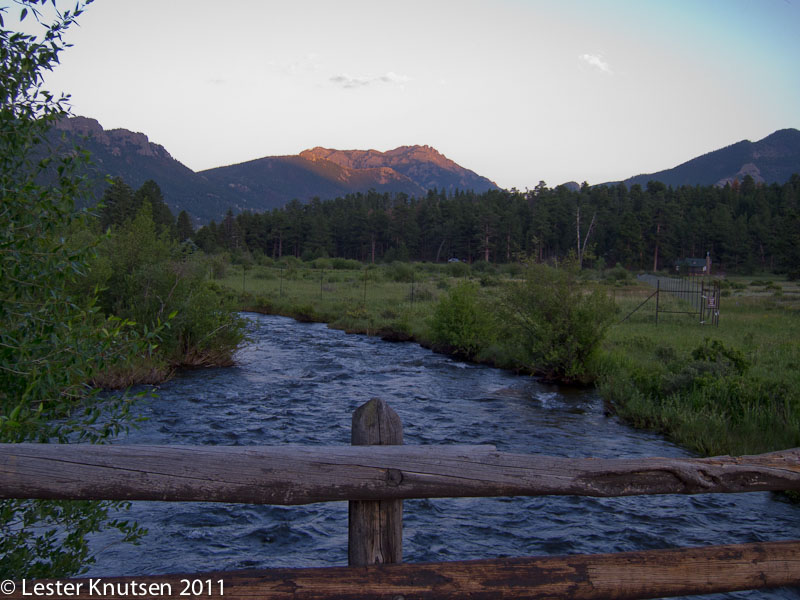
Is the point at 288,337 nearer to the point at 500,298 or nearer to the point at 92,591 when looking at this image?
the point at 500,298

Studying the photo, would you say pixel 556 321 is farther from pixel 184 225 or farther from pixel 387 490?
pixel 184 225

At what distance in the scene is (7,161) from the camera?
13.1ft

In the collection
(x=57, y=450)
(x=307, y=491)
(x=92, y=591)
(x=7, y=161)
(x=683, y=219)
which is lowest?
(x=92, y=591)

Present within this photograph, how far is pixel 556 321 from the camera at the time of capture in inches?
598

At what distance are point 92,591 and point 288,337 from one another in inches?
819

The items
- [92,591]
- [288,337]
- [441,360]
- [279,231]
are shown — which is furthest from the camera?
[279,231]

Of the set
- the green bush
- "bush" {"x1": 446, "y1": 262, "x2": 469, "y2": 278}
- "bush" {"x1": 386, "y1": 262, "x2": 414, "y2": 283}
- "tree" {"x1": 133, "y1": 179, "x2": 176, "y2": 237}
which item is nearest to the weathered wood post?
the green bush

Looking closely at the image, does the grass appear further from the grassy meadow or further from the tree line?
the tree line

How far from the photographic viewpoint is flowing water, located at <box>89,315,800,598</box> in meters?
6.53

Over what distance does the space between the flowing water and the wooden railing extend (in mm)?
4097

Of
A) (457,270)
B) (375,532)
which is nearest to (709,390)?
(375,532)

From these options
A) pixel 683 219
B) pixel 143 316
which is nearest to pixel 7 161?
pixel 143 316

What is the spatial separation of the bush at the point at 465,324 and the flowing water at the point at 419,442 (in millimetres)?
1314

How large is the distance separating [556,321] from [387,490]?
528 inches
